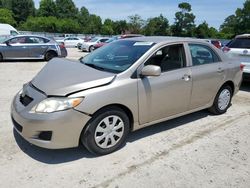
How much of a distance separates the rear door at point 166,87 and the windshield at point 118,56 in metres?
0.23

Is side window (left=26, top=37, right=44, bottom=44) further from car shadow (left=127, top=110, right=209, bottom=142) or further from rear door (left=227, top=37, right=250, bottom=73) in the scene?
car shadow (left=127, top=110, right=209, bottom=142)

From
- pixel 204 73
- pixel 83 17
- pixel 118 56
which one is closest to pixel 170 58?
pixel 204 73

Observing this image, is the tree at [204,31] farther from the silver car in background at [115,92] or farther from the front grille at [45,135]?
the front grille at [45,135]

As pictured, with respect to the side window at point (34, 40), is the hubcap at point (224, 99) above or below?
below

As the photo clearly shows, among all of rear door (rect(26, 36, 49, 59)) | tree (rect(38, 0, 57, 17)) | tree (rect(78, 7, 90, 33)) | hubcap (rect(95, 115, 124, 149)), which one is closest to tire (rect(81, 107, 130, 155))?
hubcap (rect(95, 115, 124, 149))

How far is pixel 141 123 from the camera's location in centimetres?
407

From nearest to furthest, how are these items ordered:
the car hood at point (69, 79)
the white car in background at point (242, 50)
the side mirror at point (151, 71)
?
the car hood at point (69, 79), the side mirror at point (151, 71), the white car in background at point (242, 50)

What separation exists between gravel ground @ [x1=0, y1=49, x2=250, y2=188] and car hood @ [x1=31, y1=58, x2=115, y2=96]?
909 millimetres

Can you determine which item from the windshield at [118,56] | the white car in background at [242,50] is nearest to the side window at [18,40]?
the white car in background at [242,50]

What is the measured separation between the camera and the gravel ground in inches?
125

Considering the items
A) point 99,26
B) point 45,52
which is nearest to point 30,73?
point 45,52

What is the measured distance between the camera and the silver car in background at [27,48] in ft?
43.1

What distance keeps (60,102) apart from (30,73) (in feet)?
24.1

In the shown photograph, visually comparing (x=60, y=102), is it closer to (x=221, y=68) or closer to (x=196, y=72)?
(x=196, y=72)
